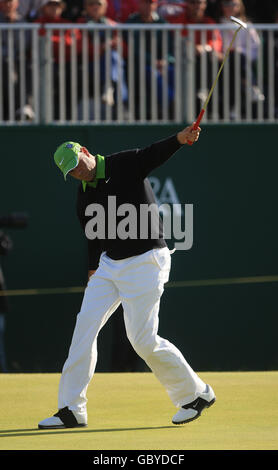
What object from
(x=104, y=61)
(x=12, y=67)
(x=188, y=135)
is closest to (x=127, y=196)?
(x=188, y=135)

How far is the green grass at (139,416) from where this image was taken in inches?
266

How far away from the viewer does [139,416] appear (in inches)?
308

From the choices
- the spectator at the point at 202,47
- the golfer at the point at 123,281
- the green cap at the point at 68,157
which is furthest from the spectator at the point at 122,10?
the green cap at the point at 68,157

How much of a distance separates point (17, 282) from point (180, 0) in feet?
13.2

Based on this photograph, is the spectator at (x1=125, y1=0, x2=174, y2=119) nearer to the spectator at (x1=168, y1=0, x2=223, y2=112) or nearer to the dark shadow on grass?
the spectator at (x1=168, y1=0, x2=223, y2=112)

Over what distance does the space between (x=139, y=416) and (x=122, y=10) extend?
7.11m

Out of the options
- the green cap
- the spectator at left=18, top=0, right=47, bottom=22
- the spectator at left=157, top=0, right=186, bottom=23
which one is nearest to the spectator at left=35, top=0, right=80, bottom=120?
the spectator at left=18, top=0, right=47, bottom=22

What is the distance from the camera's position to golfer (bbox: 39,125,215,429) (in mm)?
7340

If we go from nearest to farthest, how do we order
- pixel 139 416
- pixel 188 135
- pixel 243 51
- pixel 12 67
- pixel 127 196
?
pixel 188 135 → pixel 127 196 → pixel 139 416 → pixel 12 67 → pixel 243 51

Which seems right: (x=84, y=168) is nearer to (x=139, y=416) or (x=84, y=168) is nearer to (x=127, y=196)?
(x=127, y=196)

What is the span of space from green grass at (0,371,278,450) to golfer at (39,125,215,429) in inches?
8.0

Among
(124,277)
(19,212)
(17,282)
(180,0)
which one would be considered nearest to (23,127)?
(19,212)

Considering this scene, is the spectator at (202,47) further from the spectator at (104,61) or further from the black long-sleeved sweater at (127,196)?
the black long-sleeved sweater at (127,196)

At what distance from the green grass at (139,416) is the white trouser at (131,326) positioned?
25 cm
